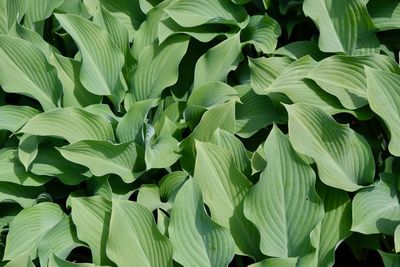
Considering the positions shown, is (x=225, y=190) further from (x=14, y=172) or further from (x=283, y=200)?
(x=14, y=172)

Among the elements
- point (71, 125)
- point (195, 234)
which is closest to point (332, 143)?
point (195, 234)

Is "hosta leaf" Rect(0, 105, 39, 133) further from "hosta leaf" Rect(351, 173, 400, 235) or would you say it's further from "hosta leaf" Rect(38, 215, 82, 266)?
"hosta leaf" Rect(351, 173, 400, 235)

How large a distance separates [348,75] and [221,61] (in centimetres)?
47

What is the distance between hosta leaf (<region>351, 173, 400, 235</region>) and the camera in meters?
1.93

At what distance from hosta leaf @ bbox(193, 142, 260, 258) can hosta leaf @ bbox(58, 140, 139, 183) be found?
300 mm

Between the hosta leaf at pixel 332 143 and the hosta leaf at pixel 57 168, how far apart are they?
2.50 ft

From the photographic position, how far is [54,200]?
2.47m

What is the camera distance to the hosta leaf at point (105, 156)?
7.25 ft

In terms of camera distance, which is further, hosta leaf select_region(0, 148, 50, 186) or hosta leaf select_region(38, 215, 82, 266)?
hosta leaf select_region(0, 148, 50, 186)

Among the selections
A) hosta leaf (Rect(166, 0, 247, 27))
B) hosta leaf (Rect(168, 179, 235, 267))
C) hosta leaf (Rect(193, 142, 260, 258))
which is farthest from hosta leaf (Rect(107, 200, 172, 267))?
hosta leaf (Rect(166, 0, 247, 27))

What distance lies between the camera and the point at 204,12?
8.46 ft

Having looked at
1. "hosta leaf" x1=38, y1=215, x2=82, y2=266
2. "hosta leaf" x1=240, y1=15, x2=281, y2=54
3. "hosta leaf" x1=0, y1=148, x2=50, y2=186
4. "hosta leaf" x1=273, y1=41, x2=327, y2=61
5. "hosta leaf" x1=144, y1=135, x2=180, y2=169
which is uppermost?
"hosta leaf" x1=240, y1=15, x2=281, y2=54

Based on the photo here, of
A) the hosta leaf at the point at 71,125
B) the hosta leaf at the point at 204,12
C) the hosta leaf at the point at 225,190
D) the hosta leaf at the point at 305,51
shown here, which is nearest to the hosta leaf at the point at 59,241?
the hosta leaf at the point at 71,125

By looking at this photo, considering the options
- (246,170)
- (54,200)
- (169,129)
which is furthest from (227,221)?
(54,200)
